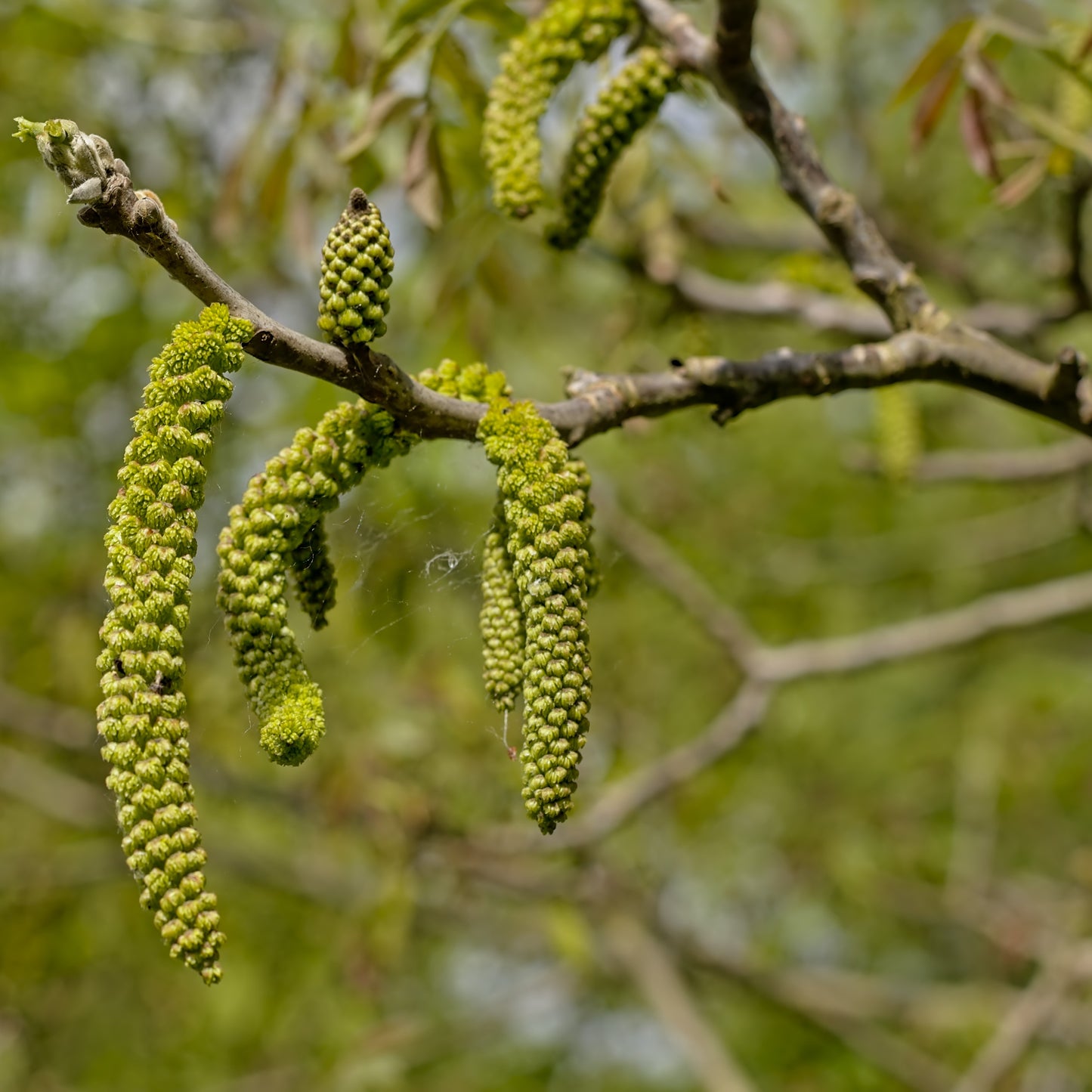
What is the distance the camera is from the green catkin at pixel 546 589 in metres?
1.14

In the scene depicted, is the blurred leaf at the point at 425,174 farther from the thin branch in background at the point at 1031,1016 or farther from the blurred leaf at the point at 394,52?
the thin branch in background at the point at 1031,1016

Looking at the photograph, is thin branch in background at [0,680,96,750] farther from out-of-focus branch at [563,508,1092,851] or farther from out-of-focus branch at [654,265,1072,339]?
out-of-focus branch at [654,265,1072,339]

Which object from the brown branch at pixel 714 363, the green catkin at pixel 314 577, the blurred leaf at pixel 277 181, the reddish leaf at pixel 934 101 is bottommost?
the blurred leaf at pixel 277 181

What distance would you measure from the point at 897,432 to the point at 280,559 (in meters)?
2.41

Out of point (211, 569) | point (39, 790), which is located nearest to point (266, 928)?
point (39, 790)

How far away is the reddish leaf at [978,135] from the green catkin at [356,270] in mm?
1574

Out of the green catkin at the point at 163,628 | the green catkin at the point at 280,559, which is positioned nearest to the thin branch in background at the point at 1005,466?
the green catkin at the point at 280,559

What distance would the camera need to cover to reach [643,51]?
1.82 m

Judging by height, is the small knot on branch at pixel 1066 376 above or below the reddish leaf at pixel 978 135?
below

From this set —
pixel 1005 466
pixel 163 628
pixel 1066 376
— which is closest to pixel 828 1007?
pixel 1005 466

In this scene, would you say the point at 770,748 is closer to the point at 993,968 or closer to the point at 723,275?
the point at 993,968

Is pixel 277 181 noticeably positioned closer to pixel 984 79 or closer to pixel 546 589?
pixel 984 79

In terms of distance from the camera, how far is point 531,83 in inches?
72.2

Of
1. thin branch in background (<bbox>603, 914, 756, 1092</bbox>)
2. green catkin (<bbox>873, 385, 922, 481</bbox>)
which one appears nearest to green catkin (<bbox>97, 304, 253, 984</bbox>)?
green catkin (<bbox>873, 385, 922, 481</bbox>)
